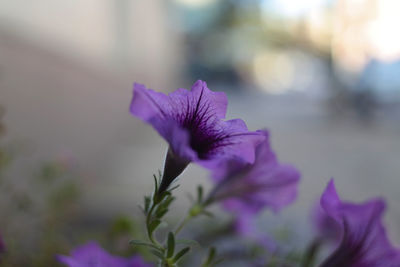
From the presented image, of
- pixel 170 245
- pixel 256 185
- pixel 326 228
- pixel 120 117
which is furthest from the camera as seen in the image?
pixel 120 117

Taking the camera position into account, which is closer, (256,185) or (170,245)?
(170,245)

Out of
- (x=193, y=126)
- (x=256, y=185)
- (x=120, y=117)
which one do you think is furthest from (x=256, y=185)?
(x=120, y=117)

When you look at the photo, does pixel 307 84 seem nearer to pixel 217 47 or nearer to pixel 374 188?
pixel 217 47

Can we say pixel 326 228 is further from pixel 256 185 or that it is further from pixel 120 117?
pixel 120 117

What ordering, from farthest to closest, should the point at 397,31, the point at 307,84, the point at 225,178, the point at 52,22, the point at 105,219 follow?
the point at 307,84 < the point at 397,31 < the point at 52,22 < the point at 105,219 < the point at 225,178

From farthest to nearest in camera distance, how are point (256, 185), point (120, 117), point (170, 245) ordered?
point (120, 117), point (256, 185), point (170, 245)

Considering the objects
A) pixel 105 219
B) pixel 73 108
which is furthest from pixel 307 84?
pixel 105 219
